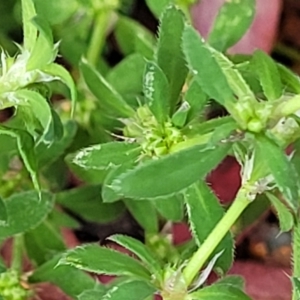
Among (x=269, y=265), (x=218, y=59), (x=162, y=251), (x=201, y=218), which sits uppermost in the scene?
(x=218, y=59)


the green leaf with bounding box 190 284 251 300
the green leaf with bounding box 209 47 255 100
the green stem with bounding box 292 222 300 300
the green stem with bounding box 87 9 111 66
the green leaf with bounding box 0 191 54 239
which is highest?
the green leaf with bounding box 209 47 255 100

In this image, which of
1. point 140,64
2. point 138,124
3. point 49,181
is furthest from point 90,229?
point 138,124

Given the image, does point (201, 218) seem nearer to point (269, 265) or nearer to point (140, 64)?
point (140, 64)

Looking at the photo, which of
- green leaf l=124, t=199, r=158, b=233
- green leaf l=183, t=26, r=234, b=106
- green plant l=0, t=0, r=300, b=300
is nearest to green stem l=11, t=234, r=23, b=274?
green plant l=0, t=0, r=300, b=300

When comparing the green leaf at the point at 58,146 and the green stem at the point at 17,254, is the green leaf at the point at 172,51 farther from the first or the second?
the green stem at the point at 17,254

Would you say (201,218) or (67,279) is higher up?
(201,218)

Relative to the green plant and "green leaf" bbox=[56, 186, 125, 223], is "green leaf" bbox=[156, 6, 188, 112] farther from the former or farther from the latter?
"green leaf" bbox=[56, 186, 125, 223]

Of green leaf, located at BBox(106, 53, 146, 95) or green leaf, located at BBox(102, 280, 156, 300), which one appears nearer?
green leaf, located at BBox(102, 280, 156, 300)
